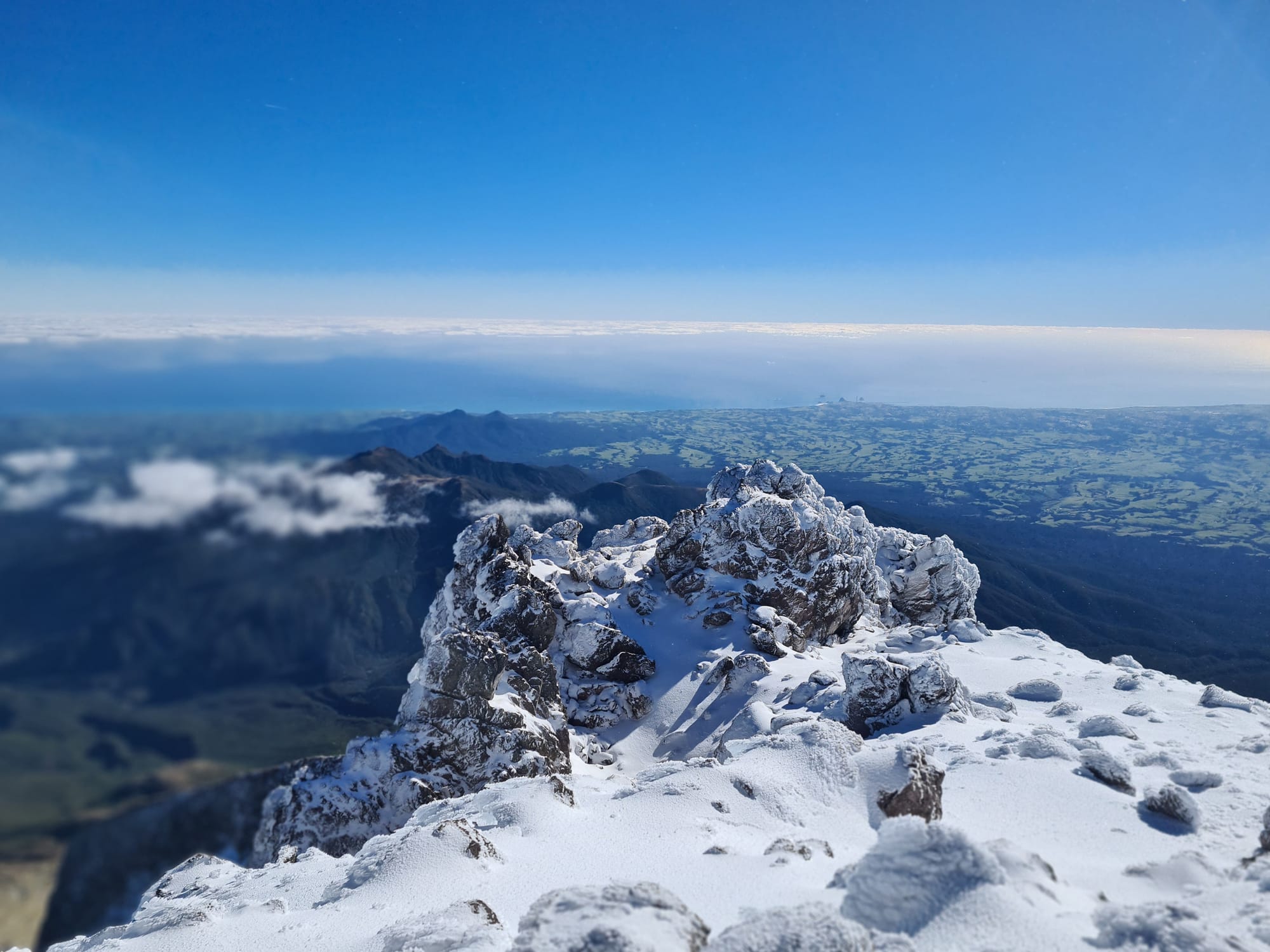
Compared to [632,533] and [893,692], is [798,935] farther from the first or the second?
[632,533]

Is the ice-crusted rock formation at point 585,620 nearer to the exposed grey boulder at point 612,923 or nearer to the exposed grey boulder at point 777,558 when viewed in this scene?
the exposed grey boulder at point 777,558

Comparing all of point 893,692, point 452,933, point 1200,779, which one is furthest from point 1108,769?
point 452,933

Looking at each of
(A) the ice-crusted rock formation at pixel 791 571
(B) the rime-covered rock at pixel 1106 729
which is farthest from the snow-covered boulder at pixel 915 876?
(A) the ice-crusted rock formation at pixel 791 571

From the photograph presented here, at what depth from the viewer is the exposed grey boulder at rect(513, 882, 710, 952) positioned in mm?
8742

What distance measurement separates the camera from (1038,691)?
1267 inches

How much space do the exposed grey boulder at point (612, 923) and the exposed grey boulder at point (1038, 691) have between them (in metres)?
30.3

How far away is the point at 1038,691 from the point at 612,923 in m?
32.0

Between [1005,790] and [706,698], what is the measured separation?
25.1m

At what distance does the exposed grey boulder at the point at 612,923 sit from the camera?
8.74 metres

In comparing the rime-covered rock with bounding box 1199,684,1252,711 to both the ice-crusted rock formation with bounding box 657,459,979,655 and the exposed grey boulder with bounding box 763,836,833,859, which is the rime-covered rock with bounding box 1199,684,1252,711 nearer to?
the ice-crusted rock formation with bounding box 657,459,979,655

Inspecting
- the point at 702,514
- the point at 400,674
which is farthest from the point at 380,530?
the point at 702,514

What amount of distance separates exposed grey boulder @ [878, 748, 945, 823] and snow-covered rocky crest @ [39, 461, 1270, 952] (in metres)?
0.07

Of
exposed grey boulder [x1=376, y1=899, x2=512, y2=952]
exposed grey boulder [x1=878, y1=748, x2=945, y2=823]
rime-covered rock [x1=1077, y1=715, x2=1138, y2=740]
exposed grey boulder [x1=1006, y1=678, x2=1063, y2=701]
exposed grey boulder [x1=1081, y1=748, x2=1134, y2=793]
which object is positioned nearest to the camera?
exposed grey boulder [x1=376, y1=899, x2=512, y2=952]

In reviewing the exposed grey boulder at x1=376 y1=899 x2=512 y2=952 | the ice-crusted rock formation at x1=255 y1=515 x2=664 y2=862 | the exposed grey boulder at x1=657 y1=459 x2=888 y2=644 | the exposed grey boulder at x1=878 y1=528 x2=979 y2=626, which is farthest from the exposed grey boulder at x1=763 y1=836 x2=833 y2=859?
the exposed grey boulder at x1=878 y1=528 x2=979 y2=626
